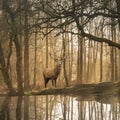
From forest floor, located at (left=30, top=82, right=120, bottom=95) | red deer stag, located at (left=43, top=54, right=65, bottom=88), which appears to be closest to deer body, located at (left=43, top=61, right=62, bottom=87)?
red deer stag, located at (left=43, top=54, right=65, bottom=88)

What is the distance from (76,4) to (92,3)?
1208 mm

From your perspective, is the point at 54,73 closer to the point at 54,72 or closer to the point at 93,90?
the point at 54,72

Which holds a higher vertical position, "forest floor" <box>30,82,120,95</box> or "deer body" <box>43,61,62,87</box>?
"deer body" <box>43,61,62,87</box>

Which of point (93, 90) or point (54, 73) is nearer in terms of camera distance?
point (93, 90)

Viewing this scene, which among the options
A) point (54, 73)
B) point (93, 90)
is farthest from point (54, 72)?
point (93, 90)

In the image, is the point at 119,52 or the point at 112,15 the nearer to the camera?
the point at 112,15

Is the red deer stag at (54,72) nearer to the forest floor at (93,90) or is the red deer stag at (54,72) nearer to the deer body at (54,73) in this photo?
the deer body at (54,73)

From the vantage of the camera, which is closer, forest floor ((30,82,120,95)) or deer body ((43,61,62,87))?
forest floor ((30,82,120,95))

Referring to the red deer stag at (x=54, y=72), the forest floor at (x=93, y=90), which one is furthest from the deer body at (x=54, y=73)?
the forest floor at (x=93, y=90)

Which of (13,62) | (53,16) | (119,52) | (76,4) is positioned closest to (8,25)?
(53,16)

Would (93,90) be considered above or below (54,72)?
below

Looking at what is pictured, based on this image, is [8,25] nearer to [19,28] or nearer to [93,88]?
[19,28]

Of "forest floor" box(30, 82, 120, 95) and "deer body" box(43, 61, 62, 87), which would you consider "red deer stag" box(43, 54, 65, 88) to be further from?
"forest floor" box(30, 82, 120, 95)

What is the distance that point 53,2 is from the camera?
17.0 m
